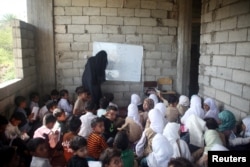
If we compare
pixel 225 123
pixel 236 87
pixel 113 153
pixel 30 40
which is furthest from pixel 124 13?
pixel 113 153

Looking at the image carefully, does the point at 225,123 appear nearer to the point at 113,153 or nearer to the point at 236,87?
the point at 236,87

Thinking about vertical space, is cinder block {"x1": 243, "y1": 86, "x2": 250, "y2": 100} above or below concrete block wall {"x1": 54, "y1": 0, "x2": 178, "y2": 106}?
below

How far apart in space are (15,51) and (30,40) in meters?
0.80

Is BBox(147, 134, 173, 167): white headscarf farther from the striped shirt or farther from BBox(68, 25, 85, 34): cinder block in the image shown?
BBox(68, 25, 85, 34): cinder block

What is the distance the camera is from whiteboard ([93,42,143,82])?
6.46 m

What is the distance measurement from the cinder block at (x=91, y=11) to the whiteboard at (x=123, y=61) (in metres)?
0.81

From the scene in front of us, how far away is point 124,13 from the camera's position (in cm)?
634

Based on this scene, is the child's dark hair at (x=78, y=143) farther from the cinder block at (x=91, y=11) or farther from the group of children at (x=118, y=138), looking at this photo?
the cinder block at (x=91, y=11)

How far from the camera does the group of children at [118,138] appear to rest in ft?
8.44

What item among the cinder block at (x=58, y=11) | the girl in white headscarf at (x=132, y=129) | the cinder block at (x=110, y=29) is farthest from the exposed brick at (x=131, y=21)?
the girl in white headscarf at (x=132, y=129)

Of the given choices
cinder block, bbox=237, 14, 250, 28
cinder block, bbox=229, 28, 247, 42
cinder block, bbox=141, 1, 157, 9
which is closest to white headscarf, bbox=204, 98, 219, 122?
cinder block, bbox=229, 28, 247, 42

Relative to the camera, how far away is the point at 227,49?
4.75 m

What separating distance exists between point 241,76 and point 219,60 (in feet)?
2.85

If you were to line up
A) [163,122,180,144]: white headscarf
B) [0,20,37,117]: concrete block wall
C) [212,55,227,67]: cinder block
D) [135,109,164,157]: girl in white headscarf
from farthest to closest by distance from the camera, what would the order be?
1. [212,55,227,67]: cinder block
2. [0,20,37,117]: concrete block wall
3. [135,109,164,157]: girl in white headscarf
4. [163,122,180,144]: white headscarf
